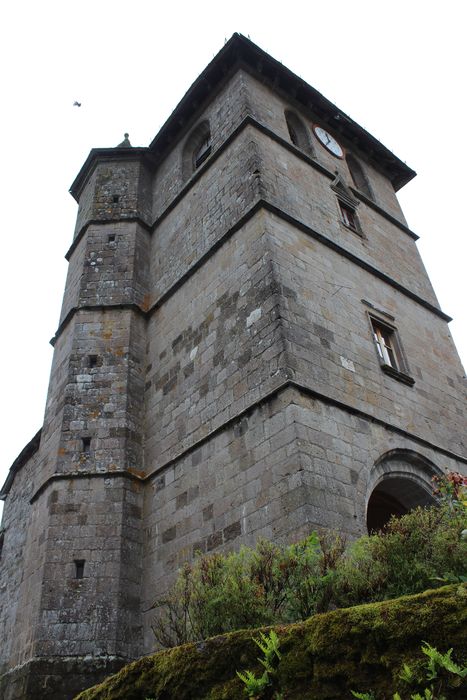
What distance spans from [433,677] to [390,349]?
821 cm

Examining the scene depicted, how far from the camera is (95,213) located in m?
13.2

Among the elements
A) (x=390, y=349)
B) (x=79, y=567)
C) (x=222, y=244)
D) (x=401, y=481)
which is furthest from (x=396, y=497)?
(x=222, y=244)

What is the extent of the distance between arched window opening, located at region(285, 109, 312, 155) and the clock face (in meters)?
0.39

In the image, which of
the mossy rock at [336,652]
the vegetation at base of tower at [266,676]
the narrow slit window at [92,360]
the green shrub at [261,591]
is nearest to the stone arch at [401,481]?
the green shrub at [261,591]

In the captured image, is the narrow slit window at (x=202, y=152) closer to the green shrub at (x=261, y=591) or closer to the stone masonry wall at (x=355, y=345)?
the stone masonry wall at (x=355, y=345)

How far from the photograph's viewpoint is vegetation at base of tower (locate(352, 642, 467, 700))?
258cm

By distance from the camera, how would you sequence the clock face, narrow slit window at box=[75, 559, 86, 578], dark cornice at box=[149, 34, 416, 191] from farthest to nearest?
the clock face → dark cornice at box=[149, 34, 416, 191] → narrow slit window at box=[75, 559, 86, 578]

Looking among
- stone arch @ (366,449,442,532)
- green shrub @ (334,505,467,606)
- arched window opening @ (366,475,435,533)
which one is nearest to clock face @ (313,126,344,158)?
stone arch @ (366,449,442,532)

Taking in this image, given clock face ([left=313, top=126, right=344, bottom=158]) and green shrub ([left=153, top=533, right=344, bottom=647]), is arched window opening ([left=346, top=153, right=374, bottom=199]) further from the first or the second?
green shrub ([left=153, top=533, right=344, bottom=647])

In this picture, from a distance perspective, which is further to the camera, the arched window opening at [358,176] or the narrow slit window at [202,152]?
the arched window opening at [358,176]

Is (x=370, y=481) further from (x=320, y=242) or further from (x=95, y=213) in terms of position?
(x=95, y=213)

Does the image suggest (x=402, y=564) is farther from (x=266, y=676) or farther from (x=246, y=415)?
(x=246, y=415)

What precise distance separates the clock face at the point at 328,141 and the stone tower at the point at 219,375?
0.05m

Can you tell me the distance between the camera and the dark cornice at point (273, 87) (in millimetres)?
12688
